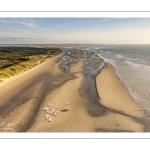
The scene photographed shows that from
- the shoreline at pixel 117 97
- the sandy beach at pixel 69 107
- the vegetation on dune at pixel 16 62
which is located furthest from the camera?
the vegetation on dune at pixel 16 62

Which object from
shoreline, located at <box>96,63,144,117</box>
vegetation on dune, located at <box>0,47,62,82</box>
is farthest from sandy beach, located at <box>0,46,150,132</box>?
vegetation on dune, located at <box>0,47,62,82</box>

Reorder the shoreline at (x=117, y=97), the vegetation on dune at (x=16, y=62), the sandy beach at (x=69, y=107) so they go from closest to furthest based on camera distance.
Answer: the sandy beach at (x=69, y=107), the shoreline at (x=117, y=97), the vegetation on dune at (x=16, y=62)

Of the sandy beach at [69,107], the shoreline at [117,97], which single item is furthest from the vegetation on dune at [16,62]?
the shoreline at [117,97]

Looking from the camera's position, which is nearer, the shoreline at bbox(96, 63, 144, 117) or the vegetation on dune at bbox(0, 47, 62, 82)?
the shoreline at bbox(96, 63, 144, 117)

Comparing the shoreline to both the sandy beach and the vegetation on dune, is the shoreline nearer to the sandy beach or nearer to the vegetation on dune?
the sandy beach

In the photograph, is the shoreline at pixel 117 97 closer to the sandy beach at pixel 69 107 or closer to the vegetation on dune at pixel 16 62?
the sandy beach at pixel 69 107

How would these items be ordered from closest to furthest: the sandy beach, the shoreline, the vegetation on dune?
the sandy beach < the shoreline < the vegetation on dune

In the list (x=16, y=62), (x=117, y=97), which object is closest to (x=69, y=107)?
(x=117, y=97)

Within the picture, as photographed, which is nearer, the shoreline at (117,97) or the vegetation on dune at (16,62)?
the shoreline at (117,97)
